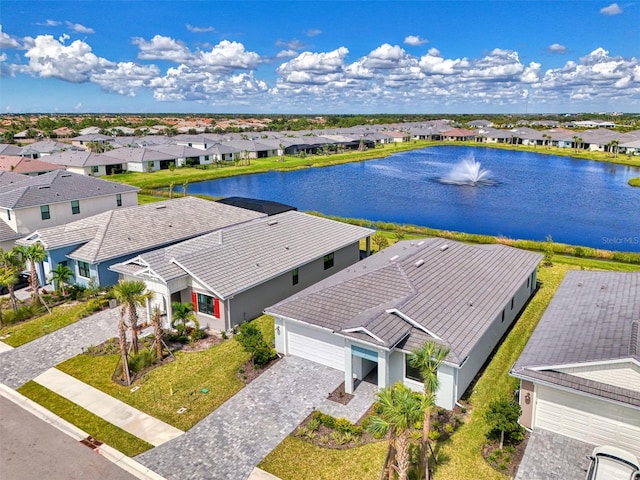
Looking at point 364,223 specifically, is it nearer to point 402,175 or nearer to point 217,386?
point 217,386

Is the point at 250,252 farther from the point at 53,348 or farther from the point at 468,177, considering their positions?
the point at 468,177

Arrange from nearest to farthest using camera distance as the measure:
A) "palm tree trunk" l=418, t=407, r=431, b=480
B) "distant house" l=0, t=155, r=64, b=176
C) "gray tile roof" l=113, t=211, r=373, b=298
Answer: "palm tree trunk" l=418, t=407, r=431, b=480, "gray tile roof" l=113, t=211, r=373, b=298, "distant house" l=0, t=155, r=64, b=176

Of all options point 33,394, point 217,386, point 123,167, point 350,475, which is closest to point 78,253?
point 33,394

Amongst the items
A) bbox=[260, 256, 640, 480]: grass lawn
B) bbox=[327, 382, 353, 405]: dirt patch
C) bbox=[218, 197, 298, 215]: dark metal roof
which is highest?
bbox=[218, 197, 298, 215]: dark metal roof

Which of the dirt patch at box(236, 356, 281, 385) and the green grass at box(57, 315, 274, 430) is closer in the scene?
the green grass at box(57, 315, 274, 430)

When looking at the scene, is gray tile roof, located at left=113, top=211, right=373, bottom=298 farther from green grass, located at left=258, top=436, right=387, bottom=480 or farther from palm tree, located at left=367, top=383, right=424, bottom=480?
palm tree, located at left=367, top=383, right=424, bottom=480

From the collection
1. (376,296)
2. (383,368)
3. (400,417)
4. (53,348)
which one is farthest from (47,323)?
(400,417)

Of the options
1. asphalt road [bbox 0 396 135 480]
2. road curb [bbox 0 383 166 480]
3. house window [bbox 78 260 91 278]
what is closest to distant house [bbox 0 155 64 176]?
house window [bbox 78 260 91 278]
